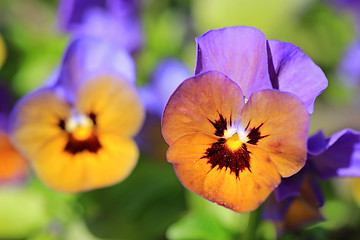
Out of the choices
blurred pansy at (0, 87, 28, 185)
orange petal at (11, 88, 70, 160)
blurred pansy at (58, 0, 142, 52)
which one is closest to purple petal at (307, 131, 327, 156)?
orange petal at (11, 88, 70, 160)

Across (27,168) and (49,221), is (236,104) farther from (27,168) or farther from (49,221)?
(27,168)

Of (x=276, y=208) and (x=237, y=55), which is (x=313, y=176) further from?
(x=237, y=55)

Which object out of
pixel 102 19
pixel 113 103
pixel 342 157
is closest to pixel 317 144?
pixel 342 157

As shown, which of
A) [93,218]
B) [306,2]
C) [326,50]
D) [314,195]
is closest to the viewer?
[314,195]

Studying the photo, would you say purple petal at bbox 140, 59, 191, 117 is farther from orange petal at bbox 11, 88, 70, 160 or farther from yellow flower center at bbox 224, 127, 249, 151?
yellow flower center at bbox 224, 127, 249, 151

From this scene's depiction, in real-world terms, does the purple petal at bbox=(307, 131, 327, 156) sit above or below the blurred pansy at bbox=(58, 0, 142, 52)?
above

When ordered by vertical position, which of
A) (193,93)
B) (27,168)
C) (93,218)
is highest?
(193,93)

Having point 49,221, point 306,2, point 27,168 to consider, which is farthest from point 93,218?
point 306,2
